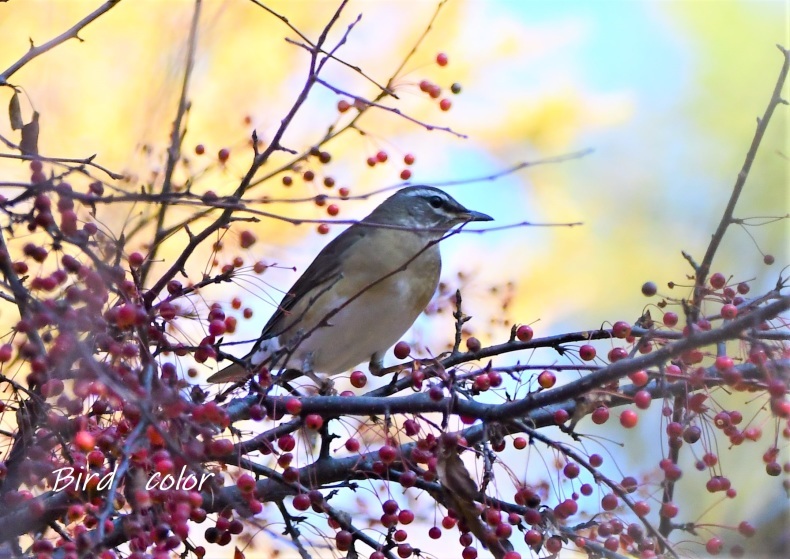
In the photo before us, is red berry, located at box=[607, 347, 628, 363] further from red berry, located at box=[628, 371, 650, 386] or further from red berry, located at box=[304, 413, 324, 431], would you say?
red berry, located at box=[304, 413, 324, 431]

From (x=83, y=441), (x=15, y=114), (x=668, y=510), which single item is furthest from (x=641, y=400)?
(x=15, y=114)

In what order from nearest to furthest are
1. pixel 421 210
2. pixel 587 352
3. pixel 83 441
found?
pixel 83 441 < pixel 587 352 < pixel 421 210

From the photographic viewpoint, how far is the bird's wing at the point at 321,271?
17.1 feet

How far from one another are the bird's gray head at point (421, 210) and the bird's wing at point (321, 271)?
1.23 feet

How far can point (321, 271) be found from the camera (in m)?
5.40

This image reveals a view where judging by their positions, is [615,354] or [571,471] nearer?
[571,471]

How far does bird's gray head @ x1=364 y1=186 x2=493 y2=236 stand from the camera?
5891mm

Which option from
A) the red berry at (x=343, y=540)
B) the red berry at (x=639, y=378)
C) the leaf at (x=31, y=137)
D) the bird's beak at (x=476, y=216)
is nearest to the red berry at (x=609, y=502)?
the red berry at (x=639, y=378)

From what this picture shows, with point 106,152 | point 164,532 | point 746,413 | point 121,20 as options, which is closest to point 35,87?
point 106,152

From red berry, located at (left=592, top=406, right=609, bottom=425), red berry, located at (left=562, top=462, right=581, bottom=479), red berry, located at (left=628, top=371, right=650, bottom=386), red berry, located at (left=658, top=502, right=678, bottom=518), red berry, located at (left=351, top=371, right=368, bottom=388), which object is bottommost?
red berry, located at (left=562, top=462, right=581, bottom=479)

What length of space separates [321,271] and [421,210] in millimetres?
1002

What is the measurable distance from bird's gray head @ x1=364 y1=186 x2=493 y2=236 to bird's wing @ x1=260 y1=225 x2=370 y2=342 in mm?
374

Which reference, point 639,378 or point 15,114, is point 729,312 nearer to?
point 639,378

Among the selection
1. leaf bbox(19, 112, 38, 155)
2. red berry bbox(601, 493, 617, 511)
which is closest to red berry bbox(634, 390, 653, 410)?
red berry bbox(601, 493, 617, 511)
